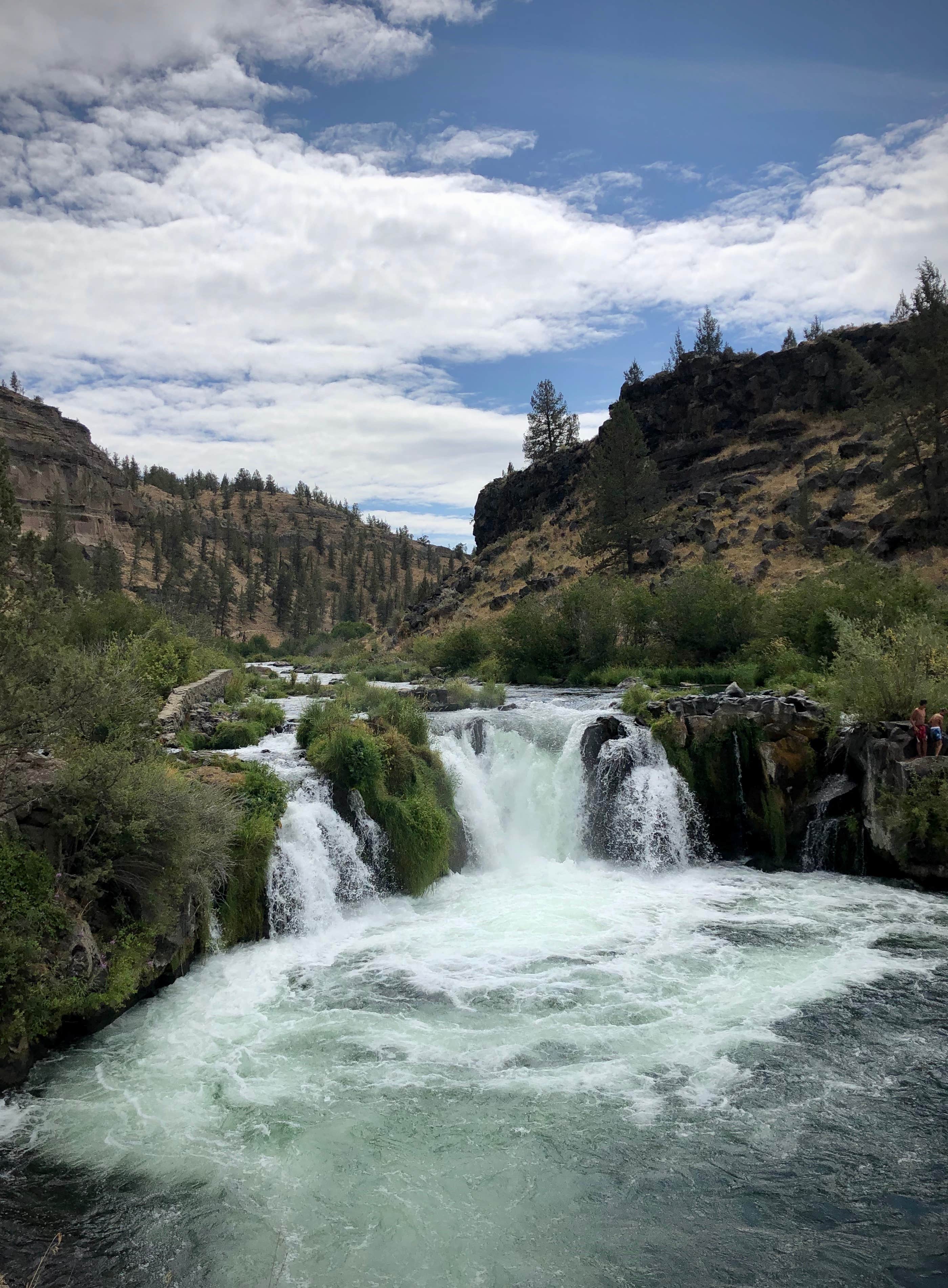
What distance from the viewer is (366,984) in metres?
11.1

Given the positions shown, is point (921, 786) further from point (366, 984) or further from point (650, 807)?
point (366, 984)

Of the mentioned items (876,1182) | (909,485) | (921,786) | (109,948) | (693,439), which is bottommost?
(876,1182)

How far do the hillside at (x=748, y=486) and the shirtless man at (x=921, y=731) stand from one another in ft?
68.3

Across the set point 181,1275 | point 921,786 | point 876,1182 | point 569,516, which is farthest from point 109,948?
point 569,516

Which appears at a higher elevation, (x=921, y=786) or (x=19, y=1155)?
(x=921, y=786)

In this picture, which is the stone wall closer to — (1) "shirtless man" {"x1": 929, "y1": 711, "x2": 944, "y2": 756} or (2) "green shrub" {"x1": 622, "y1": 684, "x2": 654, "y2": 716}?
(2) "green shrub" {"x1": 622, "y1": 684, "x2": 654, "y2": 716}

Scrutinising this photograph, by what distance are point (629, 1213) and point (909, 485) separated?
39.8m

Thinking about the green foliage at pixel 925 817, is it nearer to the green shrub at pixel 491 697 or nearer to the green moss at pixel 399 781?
the green moss at pixel 399 781

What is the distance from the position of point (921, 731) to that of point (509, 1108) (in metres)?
11.0

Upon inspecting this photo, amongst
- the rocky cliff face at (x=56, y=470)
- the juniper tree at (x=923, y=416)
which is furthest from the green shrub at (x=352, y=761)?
the rocky cliff face at (x=56, y=470)

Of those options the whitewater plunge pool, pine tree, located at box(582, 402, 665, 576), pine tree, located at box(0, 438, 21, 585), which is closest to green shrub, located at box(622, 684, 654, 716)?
the whitewater plunge pool

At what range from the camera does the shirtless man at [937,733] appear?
14.6 meters

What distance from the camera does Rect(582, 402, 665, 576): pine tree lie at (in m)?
50.6

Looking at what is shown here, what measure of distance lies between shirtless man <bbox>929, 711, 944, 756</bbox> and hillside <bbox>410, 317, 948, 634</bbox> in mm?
20853
